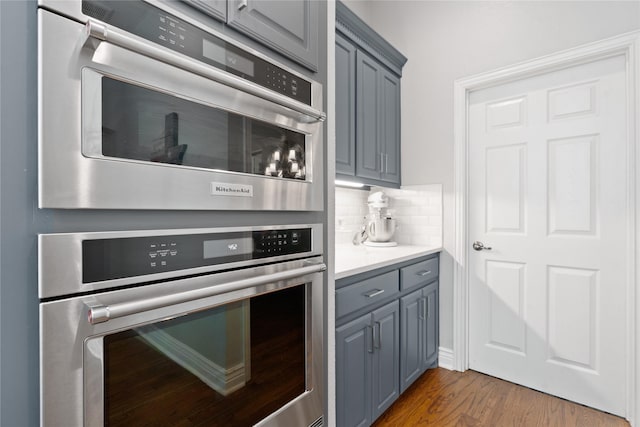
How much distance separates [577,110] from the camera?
2.01 metres

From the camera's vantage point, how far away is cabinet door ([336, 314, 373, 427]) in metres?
1.42

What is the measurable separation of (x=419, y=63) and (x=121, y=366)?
109 inches

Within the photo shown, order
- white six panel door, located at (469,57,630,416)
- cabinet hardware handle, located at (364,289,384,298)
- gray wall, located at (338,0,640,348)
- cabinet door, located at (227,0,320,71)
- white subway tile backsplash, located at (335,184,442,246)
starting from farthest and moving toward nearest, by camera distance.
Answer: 1. white subway tile backsplash, located at (335,184,442,246)
2. gray wall, located at (338,0,640,348)
3. white six panel door, located at (469,57,630,416)
4. cabinet hardware handle, located at (364,289,384,298)
5. cabinet door, located at (227,0,320,71)

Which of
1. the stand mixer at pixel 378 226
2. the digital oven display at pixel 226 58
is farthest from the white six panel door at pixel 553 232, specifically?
the digital oven display at pixel 226 58

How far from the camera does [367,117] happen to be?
220cm

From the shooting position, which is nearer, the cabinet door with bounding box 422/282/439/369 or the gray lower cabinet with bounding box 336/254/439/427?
the gray lower cabinet with bounding box 336/254/439/427

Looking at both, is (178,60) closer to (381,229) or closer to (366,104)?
(366,104)

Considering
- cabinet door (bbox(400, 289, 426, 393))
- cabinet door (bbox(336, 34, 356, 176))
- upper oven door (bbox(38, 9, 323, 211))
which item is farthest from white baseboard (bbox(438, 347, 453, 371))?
upper oven door (bbox(38, 9, 323, 211))

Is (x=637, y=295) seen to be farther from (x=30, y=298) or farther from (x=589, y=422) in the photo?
(x=30, y=298)

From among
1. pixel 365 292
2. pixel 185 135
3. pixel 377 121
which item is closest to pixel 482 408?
pixel 365 292

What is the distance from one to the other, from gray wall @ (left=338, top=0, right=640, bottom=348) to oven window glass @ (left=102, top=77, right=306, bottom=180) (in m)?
1.82

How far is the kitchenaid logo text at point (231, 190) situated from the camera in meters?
0.80

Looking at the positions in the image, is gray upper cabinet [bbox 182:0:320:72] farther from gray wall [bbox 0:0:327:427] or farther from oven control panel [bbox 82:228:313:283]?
oven control panel [bbox 82:228:313:283]

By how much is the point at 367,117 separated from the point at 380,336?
1409mm
